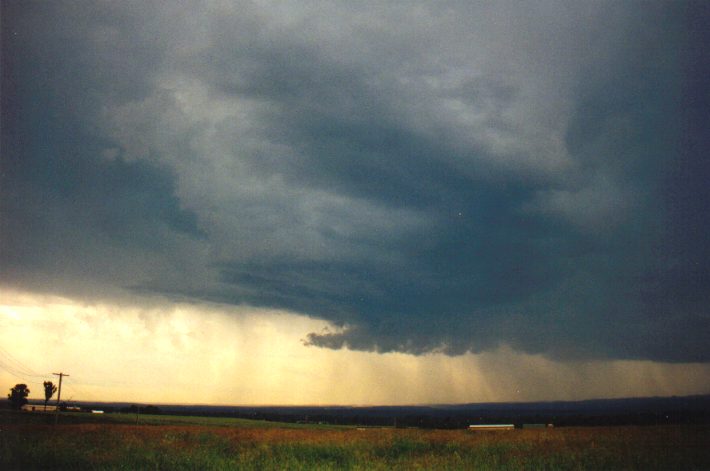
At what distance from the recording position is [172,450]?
22266 mm

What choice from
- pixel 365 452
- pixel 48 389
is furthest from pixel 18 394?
pixel 365 452

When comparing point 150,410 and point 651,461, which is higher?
point 651,461

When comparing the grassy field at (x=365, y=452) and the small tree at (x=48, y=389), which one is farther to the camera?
the small tree at (x=48, y=389)

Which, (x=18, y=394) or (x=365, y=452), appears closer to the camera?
(x=365, y=452)

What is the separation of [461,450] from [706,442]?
12540mm

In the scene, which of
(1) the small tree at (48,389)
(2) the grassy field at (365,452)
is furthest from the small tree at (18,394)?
(2) the grassy field at (365,452)

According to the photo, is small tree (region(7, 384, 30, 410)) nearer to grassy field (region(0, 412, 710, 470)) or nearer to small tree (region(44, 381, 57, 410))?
small tree (region(44, 381, 57, 410))

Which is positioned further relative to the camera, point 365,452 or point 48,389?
point 48,389

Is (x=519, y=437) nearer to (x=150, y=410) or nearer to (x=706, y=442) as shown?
(x=706, y=442)

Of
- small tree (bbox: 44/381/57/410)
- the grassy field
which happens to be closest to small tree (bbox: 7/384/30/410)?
small tree (bbox: 44/381/57/410)

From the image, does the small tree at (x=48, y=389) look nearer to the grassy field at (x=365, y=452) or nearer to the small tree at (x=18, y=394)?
the small tree at (x=18, y=394)

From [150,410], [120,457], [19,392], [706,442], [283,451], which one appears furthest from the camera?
[150,410]

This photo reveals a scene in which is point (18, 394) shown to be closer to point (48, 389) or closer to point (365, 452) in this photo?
point (48, 389)

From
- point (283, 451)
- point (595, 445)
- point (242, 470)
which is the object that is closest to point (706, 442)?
point (595, 445)
